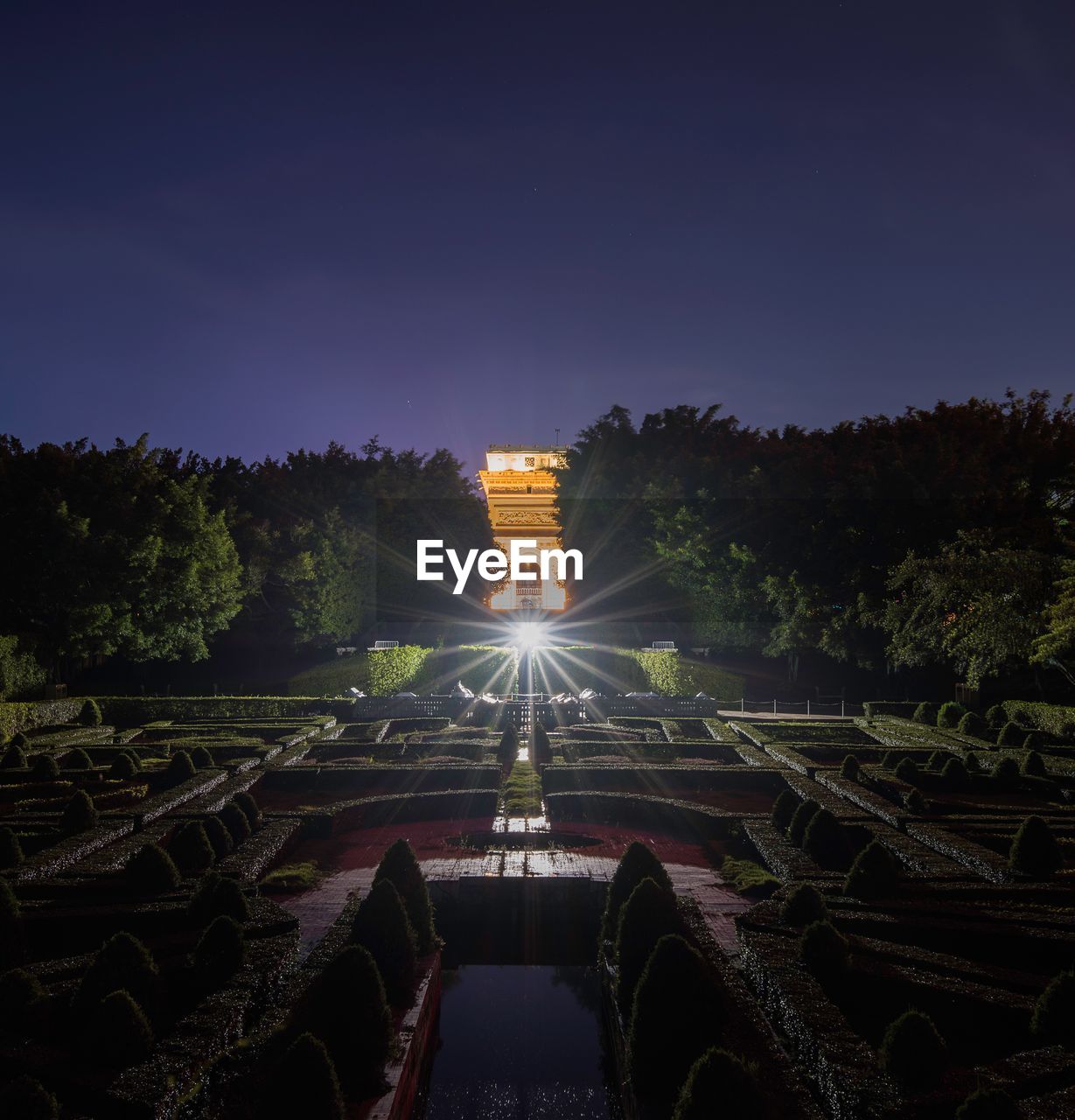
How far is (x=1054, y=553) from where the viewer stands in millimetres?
25656

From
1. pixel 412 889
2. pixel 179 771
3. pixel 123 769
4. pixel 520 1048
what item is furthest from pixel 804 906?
pixel 123 769

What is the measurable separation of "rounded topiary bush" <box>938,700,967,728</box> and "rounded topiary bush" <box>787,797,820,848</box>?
48.7ft

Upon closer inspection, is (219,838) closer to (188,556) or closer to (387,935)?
(387,935)

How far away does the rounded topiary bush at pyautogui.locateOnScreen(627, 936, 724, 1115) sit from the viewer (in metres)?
6.36

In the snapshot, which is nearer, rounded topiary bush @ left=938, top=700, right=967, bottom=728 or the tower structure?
rounded topiary bush @ left=938, top=700, right=967, bottom=728

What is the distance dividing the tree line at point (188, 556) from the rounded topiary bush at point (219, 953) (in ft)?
70.6

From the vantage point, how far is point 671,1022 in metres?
6.47

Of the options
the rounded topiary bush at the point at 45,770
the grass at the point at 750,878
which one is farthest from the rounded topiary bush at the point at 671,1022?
the rounded topiary bush at the point at 45,770

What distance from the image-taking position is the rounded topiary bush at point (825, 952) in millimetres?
7594

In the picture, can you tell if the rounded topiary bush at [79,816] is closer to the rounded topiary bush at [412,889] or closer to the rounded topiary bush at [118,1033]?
the rounded topiary bush at [412,889]

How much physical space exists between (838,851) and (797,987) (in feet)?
17.2

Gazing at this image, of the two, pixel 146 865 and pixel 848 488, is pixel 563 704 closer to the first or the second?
pixel 848 488

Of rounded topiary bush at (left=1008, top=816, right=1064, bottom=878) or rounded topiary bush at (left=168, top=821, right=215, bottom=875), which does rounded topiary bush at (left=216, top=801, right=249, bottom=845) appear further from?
rounded topiary bush at (left=1008, top=816, right=1064, bottom=878)

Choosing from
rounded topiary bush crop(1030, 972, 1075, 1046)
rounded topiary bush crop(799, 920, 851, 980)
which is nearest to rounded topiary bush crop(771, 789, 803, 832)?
rounded topiary bush crop(799, 920, 851, 980)
